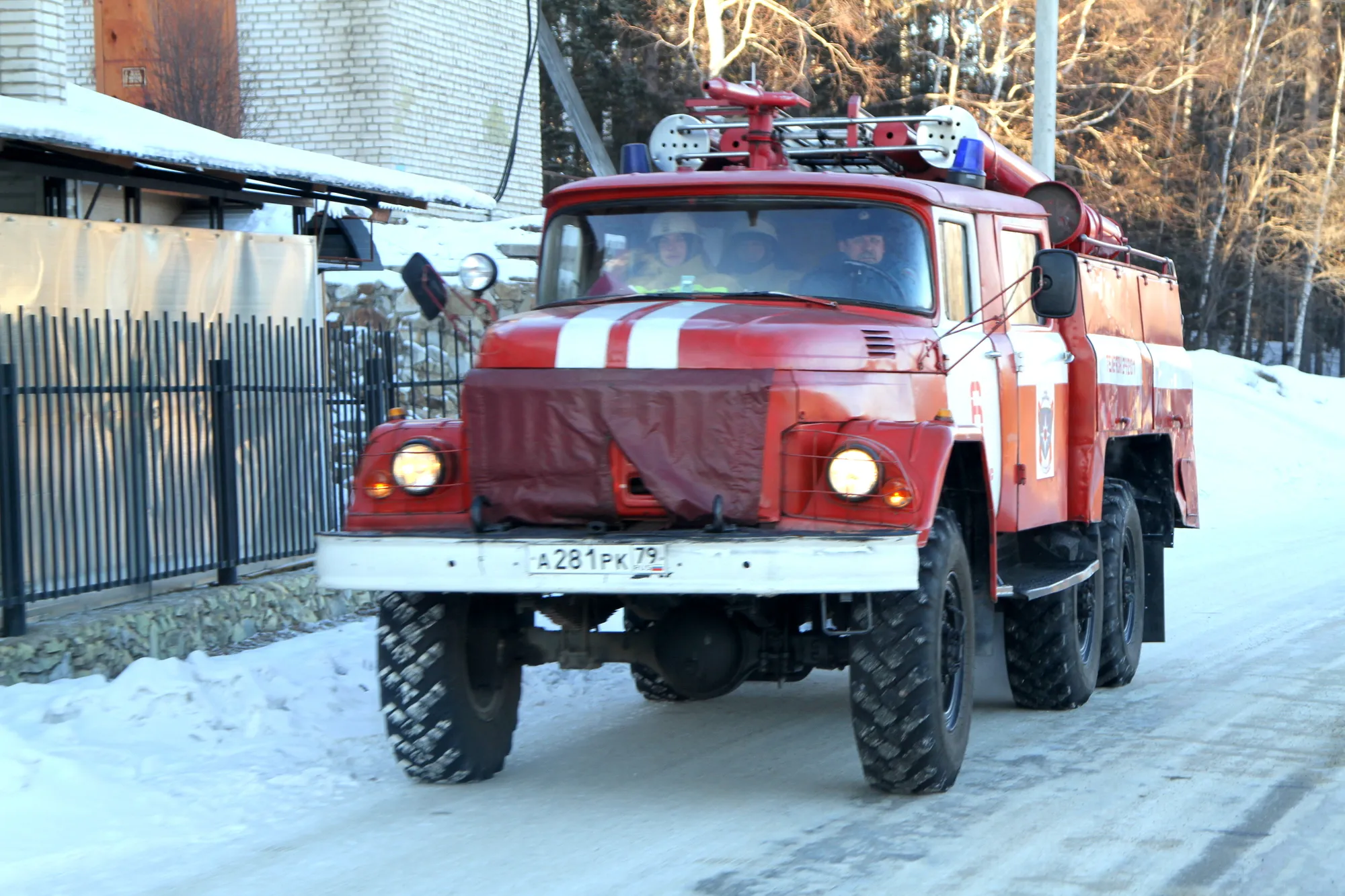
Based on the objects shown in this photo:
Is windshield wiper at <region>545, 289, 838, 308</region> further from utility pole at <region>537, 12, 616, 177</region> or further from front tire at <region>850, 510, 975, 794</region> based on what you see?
utility pole at <region>537, 12, 616, 177</region>

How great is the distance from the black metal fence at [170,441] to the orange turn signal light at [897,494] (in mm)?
4612

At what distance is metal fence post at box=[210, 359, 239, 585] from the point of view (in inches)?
380

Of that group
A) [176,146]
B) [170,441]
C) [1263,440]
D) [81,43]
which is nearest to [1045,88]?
[1263,440]

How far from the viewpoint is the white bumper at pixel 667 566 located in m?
5.40

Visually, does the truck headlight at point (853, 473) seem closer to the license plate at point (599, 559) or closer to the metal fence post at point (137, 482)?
the license plate at point (599, 559)

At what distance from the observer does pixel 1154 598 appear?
9.57 meters

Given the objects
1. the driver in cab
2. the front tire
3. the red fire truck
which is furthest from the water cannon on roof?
the front tire

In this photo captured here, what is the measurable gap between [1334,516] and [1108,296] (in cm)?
1080

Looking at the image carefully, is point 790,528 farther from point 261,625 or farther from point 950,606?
point 261,625

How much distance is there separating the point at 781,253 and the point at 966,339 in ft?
2.87

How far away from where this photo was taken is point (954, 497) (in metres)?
6.82

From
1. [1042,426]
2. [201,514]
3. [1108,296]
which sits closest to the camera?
[1042,426]

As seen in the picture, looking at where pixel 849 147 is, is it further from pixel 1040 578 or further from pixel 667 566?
pixel 667 566

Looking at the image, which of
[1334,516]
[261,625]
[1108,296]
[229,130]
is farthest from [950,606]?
[229,130]
